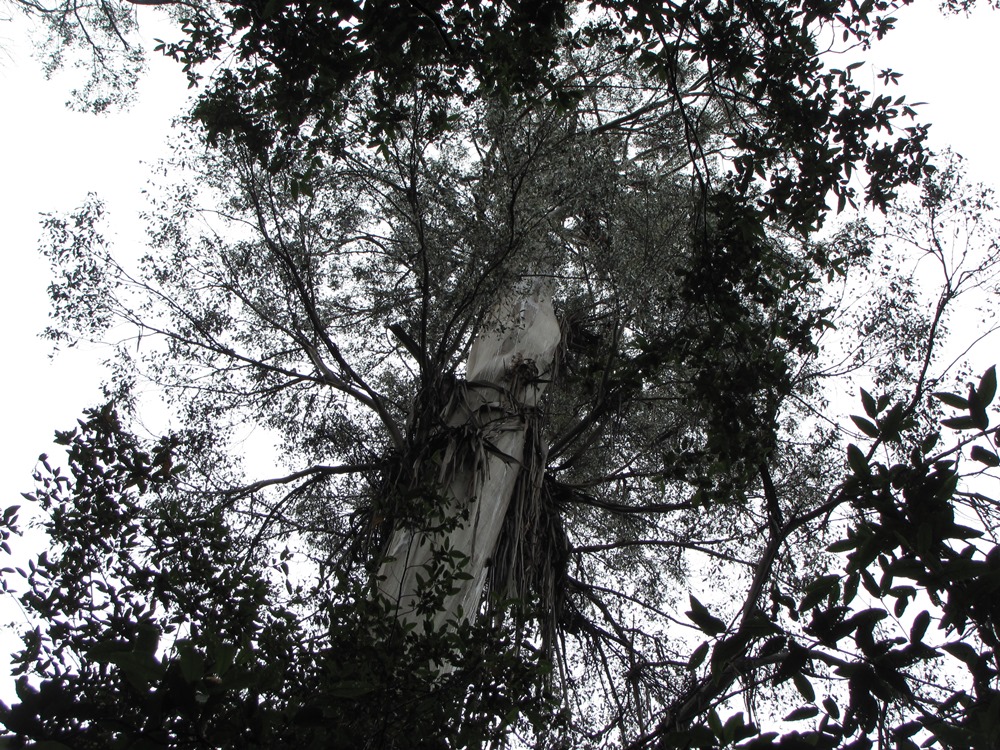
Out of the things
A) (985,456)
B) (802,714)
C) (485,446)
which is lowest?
(802,714)

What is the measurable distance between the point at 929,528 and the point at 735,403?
1574mm

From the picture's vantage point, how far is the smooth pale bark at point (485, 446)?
12.4 ft

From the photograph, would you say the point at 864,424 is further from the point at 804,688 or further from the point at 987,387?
the point at 804,688

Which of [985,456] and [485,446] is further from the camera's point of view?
[485,446]

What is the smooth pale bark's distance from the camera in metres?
3.77

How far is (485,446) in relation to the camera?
4.38 metres

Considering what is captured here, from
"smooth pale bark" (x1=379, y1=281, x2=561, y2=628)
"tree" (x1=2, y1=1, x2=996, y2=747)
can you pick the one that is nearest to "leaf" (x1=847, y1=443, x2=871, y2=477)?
"tree" (x1=2, y1=1, x2=996, y2=747)

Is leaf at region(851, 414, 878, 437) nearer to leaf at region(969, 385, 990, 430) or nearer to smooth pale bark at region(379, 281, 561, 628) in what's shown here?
leaf at region(969, 385, 990, 430)

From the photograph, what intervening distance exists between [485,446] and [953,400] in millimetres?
3018

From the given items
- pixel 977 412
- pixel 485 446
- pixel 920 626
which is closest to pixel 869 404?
pixel 977 412

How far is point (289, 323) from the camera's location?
238 inches

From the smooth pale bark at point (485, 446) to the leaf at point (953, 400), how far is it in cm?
218

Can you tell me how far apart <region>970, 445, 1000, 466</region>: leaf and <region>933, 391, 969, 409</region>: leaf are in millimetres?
93

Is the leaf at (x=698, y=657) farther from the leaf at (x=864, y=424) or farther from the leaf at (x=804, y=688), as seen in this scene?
the leaf at (x=864, y=424)
